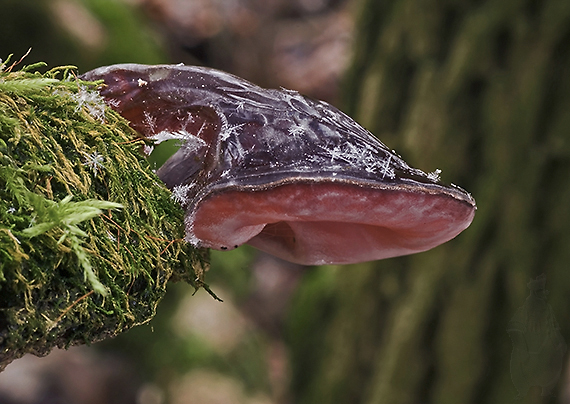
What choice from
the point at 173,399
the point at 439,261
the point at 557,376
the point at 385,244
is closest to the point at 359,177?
the point at 385,244

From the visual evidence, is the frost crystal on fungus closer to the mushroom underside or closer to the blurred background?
the mushroom underside

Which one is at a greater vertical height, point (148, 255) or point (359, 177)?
point (359, 177)

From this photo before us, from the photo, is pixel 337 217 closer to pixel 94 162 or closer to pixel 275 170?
pixel 275 170

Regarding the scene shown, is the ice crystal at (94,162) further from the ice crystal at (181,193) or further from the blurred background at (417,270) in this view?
the blurred background at (417,270)

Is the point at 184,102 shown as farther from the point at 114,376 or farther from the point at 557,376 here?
the point at 114,376

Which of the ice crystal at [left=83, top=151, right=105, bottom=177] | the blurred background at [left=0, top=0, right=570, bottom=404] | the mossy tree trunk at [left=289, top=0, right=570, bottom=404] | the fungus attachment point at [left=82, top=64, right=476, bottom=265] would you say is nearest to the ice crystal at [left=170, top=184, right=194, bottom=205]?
the fungus attachment point at [left=82, top=64, right=476, bottom=265]
